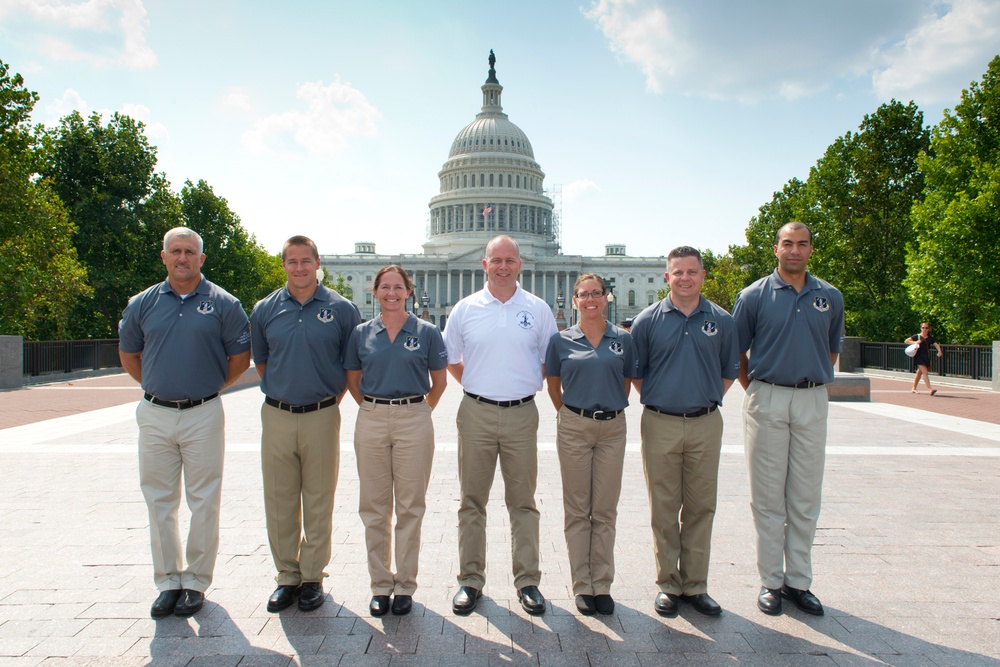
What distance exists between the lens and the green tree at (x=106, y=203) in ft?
116

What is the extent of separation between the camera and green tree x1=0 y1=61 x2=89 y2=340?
2461 centimetres

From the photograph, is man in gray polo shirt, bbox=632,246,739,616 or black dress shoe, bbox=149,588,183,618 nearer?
black dress shoe, bbox=149,588,183,618

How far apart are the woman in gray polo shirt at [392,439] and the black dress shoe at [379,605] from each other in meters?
0.02

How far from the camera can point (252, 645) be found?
4324 mm

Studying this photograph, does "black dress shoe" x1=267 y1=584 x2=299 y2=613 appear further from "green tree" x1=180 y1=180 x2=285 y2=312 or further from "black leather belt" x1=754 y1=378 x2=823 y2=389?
"green tree" x1=180 y1=180 x2=285 y2=312

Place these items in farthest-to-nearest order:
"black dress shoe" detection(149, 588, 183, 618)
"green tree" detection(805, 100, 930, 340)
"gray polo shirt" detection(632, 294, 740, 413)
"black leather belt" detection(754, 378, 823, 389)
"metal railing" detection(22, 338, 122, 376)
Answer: "green tree" detection(805, 100, 930, 340)
"metal railing" detection(22, 338, 122, 376)
"black leather belt" detection(754, 378, 823, 389)
"gray polo shirt" detection(632, 294, 740, 413)
"black dress shoe" detection(149, 588, 183, 618)

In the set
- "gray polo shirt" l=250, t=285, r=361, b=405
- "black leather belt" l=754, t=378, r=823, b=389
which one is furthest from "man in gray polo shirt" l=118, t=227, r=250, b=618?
"black leather belt" l=754, t=378, r=823, b=389

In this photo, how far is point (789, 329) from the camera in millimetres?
5145

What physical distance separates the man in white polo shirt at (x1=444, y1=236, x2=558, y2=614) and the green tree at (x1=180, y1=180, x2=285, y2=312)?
147 ft

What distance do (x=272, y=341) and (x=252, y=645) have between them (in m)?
1.97

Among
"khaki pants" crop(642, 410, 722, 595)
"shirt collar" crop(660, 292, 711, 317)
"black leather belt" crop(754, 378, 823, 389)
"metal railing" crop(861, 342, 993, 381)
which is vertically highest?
"shirt collar" crop(660, 292, 711, 317)

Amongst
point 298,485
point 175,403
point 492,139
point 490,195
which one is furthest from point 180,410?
point 492,139

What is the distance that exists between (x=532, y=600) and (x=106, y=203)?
124 ft

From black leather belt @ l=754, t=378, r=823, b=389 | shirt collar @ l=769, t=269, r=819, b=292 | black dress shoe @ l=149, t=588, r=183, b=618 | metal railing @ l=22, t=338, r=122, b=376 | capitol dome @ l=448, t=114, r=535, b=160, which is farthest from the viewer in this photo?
capitol dome @ l=448, t=114, r=535, b=160
